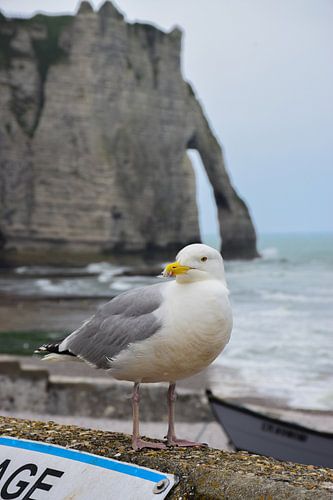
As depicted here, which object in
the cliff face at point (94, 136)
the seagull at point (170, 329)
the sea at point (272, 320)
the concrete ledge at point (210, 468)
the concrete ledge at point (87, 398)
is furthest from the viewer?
the cliff face at point (94, 136)

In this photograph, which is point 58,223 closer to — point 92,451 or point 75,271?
point 75,271

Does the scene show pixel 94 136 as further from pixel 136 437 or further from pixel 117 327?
pixel 136 437

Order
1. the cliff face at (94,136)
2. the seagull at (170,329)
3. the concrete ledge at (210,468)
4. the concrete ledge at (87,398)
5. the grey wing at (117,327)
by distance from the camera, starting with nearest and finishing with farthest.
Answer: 1. the concrete ledge at (210,468)
2. the seagull at (170,329)
3. the grey wing at (117,327)
4. the concrete ledge at (87,398)
5. the cliff face at (94,136)

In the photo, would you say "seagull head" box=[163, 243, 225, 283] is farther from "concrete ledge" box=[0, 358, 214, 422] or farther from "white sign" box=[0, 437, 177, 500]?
"concrete ledge" box=[0, 358, 214, 422]

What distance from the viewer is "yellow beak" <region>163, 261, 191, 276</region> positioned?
8.91 feet

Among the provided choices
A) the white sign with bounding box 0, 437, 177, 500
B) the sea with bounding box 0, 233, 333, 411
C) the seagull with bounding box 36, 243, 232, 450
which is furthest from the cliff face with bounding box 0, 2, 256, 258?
the white sign with bounding box 0, 437, 177, 500

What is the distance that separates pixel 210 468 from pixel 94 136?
132 feet

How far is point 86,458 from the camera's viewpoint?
2.56m

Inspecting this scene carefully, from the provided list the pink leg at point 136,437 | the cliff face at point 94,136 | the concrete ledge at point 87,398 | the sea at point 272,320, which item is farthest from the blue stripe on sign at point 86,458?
the cliff face at point 94,136

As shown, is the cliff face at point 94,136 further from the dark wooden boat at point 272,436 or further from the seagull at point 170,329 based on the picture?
the seagull at point 170,329

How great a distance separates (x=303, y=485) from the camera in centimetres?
240

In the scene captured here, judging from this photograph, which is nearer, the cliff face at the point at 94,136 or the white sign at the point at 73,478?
the white sign at the point at 73,478

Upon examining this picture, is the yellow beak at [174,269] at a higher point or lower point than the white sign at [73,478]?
higher

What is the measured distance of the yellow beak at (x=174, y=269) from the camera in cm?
272
